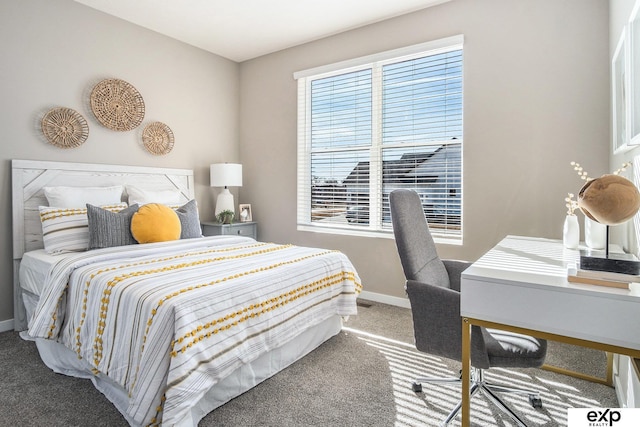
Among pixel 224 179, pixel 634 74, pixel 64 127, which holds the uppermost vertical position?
pixel 64 127

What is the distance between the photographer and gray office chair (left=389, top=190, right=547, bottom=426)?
1.53 m

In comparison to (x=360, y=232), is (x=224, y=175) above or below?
above

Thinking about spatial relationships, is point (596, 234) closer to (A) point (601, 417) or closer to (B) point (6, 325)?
(A) point (601, 417)

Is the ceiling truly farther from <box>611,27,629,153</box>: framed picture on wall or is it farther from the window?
<box>611,27,629,153</box>: framed picture on wall

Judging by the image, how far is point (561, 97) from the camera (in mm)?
2723

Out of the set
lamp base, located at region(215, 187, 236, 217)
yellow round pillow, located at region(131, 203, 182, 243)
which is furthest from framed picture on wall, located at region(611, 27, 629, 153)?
lamp base, located at region(215, 187, 236, 217)

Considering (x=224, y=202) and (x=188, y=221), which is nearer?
(x=188, y=221)

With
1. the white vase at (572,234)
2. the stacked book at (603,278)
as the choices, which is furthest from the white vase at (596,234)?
the stacked book at (603,278)

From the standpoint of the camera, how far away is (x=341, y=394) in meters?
1.98

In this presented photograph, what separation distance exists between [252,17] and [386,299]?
3.07m

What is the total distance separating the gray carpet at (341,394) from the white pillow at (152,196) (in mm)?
1394

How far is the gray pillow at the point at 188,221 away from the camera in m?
3.23

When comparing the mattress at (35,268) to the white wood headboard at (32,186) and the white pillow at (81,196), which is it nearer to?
the white wood headboard at (32,186)

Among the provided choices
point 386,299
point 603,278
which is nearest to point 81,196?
point 386,299
